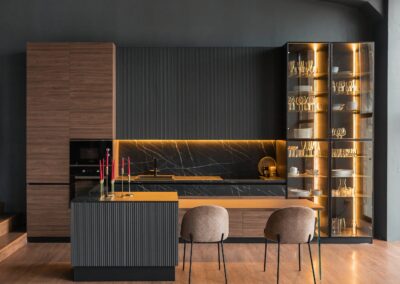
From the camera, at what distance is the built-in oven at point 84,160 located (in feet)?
24.6

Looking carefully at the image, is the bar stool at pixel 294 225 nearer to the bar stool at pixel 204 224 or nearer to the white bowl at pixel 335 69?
the bar stool at pixel 204 224

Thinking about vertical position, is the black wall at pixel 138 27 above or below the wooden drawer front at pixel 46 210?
above

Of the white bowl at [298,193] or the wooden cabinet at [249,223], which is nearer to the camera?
the wooden cabinet at [249,223]

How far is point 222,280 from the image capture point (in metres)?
5.58

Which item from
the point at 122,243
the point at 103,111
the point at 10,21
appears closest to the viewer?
the point at 122,243

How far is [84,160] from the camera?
24.5 ft

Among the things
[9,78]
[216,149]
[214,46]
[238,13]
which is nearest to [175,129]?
[216,149]

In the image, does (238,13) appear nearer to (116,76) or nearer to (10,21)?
(116,76)

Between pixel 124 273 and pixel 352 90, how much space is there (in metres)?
4.07

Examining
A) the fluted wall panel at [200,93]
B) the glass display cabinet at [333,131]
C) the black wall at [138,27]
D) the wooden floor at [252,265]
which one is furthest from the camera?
the black wall at [138,27]

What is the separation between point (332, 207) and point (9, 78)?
4957 millimetres

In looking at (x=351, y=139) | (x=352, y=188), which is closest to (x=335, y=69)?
(x=351, y=139)

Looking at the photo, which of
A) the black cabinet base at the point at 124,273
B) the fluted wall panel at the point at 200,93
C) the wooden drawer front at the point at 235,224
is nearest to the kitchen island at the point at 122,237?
the black cabinet base at the point at 124,273

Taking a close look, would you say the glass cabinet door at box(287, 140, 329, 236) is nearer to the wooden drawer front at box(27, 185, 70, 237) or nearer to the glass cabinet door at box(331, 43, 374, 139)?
the glass cabinet door at box(331, 43, 374, 139)
